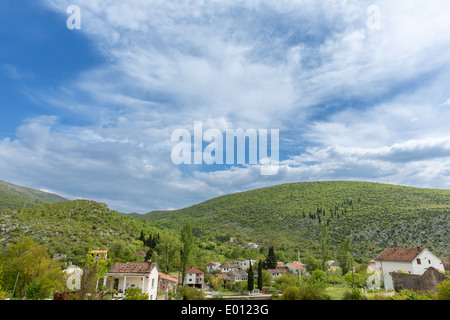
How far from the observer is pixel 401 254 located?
3709 cm

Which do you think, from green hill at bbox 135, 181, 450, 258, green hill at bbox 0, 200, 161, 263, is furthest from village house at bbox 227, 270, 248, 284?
green hill at bbox 135, 181, 450, 258

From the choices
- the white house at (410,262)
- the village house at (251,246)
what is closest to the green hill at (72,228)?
the village house at (251,246)

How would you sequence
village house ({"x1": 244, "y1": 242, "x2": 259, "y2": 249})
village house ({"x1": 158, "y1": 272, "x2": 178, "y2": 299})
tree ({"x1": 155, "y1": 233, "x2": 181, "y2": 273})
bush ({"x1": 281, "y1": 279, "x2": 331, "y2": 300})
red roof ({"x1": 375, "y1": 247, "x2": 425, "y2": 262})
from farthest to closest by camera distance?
village house ({"x1": 244, "y1": 242, "x2": 259, "y2": 249}) → tree ({"x1": 155, "y1": 233, "x2": 181, "y2": 273}) → village house ({"x1": 158, "y1": 272, "x2": 178, "y2": 299}) → red roof ({"x1": 375, "y1": 247, "x2": 425, "y2": 262}) → bush ({"x1": 281, "y1": 279, "x2": 331, "y2": 300})

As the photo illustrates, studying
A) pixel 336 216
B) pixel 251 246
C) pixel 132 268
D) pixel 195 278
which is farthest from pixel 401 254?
pixel 336 216

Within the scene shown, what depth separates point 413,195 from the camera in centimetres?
10519

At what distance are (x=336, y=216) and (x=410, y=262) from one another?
226ft

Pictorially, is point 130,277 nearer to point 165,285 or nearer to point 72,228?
point 165,285

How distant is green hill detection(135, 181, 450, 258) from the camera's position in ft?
245

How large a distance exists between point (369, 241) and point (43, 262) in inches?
3169

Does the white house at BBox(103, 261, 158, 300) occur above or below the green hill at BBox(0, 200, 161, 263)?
below

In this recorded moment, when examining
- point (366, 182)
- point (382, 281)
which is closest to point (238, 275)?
point (382, 281)

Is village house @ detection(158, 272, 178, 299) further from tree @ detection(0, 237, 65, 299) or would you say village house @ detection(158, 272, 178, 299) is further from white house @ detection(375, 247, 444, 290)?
white house @ detection(375, 247, 444, 290)

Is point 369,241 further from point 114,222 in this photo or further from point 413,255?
point 114,222

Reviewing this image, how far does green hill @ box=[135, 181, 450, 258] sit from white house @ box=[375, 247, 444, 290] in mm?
35216
